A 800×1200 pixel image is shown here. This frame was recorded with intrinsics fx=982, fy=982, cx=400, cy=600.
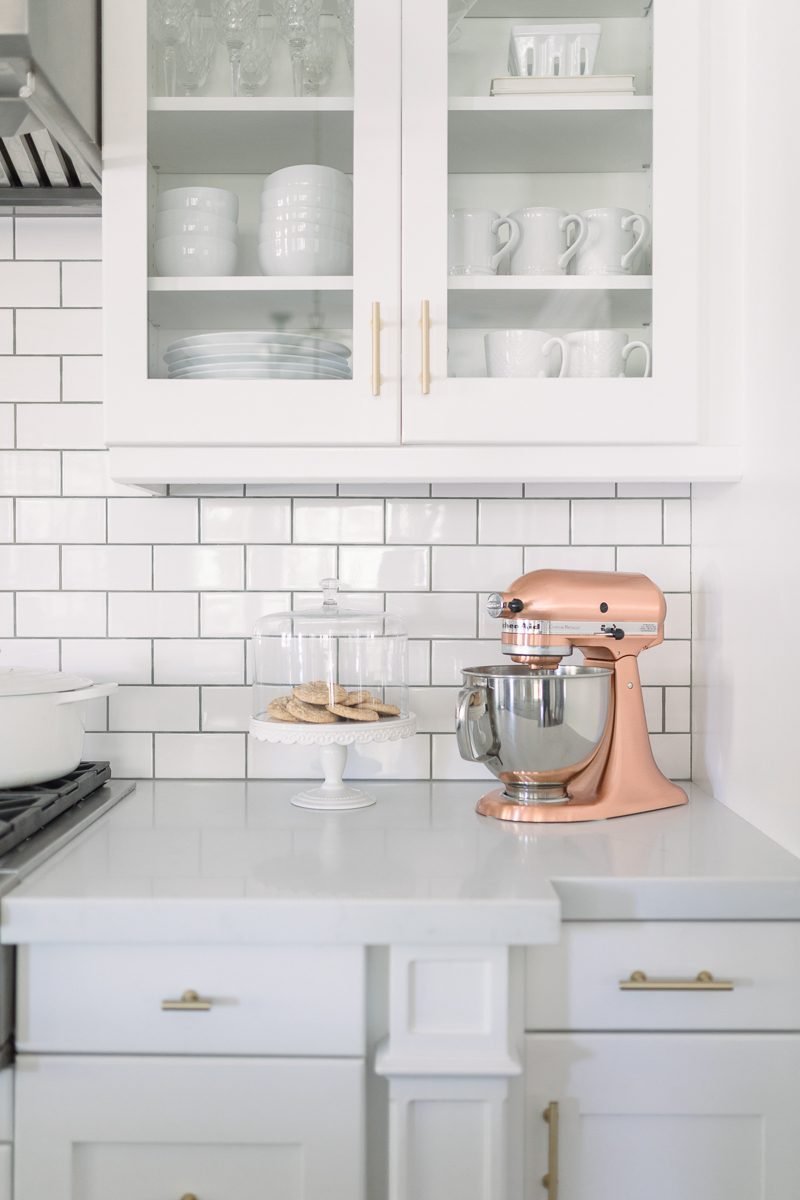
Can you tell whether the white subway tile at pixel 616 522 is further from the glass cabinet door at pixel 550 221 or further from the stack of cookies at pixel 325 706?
the stack of cookies at pixel 325 706

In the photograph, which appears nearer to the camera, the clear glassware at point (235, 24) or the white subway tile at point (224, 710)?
the clear glassware at point (235, 24)

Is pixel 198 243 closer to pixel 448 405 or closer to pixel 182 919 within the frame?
pixel 448 405

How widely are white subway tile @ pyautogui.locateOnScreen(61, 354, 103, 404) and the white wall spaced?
1.03 m

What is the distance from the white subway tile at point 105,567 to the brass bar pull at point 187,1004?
0.82 m

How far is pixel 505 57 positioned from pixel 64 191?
2.29 feet

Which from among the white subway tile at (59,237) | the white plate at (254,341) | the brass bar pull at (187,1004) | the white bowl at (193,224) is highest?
the white subway tile at (59,237)

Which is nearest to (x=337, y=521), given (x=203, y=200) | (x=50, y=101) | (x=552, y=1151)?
(x=203, y=200)

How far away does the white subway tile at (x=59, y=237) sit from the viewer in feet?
5.46

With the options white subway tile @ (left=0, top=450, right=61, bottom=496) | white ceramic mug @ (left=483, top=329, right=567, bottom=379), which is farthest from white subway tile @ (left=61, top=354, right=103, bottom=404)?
white ceramic mug @ (left=483, top=329, right=567, bottom=379)

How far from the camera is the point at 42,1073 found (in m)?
1.05

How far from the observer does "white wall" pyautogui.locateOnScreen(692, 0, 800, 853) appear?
1249mm

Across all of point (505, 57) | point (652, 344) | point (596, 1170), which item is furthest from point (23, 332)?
point (596, 1170)

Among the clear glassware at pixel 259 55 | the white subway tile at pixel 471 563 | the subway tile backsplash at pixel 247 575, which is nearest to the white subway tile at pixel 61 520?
the subway tile backsplash at pixel 247 575

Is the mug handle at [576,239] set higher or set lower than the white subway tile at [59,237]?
lower
